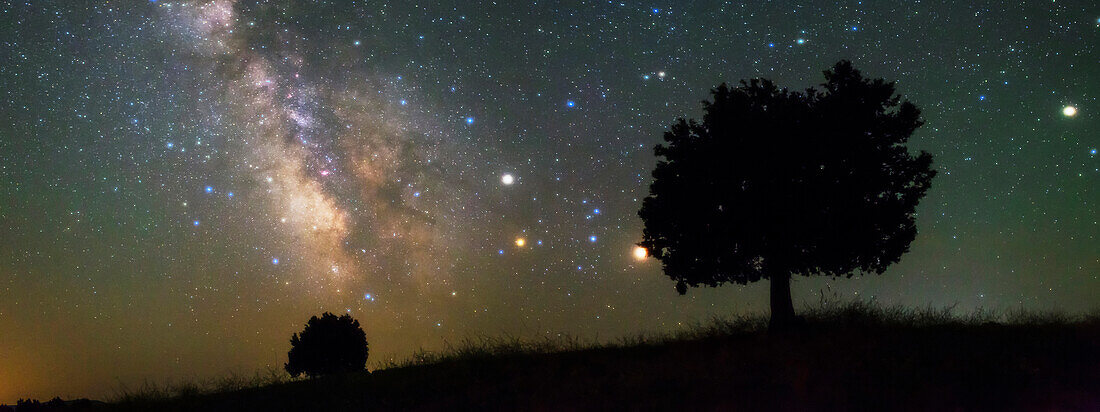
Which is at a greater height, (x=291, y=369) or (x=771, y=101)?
(x=771, y=101)

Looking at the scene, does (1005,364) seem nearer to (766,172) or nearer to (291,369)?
(766,172)

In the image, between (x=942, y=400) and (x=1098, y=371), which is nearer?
(x=942, y=400)

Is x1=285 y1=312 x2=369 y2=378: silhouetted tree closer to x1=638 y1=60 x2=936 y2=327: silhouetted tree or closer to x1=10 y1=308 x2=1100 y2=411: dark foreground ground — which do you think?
x1=10 y1=308 x2=1100 y2=411: dark foreground ground

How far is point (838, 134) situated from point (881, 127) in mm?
1330

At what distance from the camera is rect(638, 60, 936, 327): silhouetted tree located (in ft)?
54.2

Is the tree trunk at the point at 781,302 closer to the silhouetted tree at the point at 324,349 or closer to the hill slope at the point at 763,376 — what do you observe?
the hill slope at the point at 763,376

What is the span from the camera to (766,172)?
16.9 meters

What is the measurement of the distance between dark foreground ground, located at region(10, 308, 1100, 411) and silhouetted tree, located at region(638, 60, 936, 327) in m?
2.36

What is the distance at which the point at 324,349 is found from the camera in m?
33.1

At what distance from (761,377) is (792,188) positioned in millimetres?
8718

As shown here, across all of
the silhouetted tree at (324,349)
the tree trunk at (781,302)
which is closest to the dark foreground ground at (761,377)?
the tree trunk at (781,302)

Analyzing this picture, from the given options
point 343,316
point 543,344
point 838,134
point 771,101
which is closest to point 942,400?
point 543,344

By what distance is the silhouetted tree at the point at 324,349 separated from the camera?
108 feet

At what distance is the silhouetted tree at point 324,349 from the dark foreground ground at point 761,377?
59.6ft
